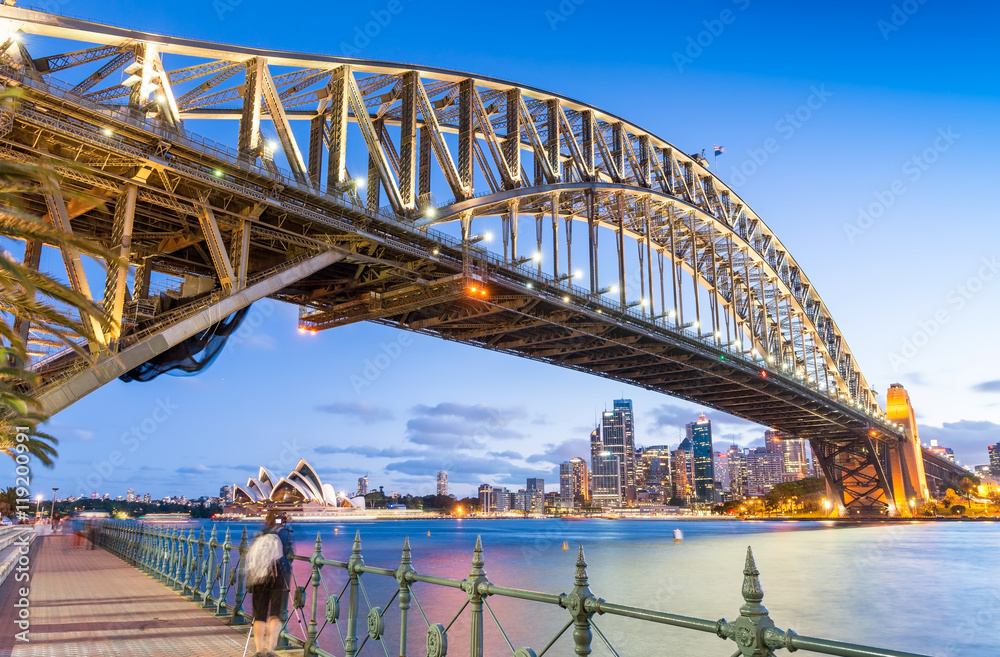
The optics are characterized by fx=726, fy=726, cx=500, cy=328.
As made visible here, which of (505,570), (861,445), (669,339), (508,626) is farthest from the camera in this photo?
(861,445)

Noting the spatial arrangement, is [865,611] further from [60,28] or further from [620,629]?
[60,28]

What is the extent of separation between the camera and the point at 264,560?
837 cm

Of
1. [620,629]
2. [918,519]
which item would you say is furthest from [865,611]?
[918,519]

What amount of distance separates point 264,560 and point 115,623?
4358 mm

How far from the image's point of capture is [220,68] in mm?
24234

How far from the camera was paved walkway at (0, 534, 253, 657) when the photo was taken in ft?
29.6

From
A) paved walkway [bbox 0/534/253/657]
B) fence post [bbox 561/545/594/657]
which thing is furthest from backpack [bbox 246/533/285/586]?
fence post [bbox 561/545/594/657]

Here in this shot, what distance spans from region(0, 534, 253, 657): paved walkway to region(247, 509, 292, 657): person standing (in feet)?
2.29

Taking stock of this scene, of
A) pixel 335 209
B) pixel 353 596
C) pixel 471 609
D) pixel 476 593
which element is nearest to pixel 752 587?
pixel 476 593

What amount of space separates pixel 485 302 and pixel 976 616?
2274 cm

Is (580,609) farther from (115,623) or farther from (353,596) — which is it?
(115,623)

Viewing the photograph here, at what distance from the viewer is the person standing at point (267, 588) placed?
8.23 m

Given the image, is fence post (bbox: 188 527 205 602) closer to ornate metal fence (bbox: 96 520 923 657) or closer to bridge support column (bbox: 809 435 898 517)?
ornate metal fence (bbox: 96 520 923 657)

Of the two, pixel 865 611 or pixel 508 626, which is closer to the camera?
pixel 508 626
